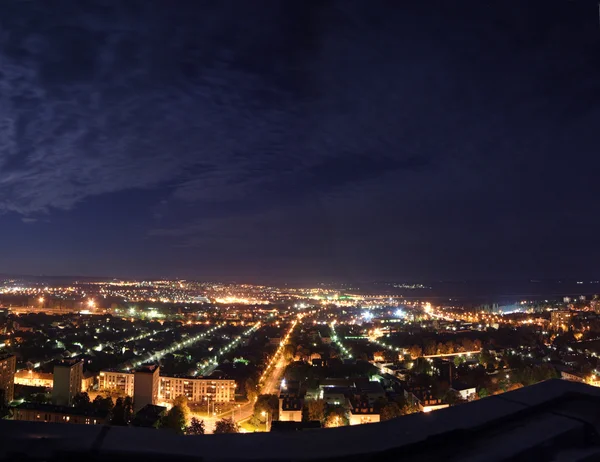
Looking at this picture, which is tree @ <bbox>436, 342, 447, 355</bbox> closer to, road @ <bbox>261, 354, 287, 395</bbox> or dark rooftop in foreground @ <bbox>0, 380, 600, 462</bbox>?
road @ <bbox>261, 354, 287, 395</bbox>

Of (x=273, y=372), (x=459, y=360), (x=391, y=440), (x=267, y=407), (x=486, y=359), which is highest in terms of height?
(x=391, y=440)

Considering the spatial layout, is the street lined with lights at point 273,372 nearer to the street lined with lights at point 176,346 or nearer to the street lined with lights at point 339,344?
the street lined with lights at point 339,344

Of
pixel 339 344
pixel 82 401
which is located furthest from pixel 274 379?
pixel 339 344

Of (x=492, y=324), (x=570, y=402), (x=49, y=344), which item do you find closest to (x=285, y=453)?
(x=570, y=402)

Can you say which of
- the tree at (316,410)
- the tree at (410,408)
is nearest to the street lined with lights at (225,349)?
the tree at (316,410)

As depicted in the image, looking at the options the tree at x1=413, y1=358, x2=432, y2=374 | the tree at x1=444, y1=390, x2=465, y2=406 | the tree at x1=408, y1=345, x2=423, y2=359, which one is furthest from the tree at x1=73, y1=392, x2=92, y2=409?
the tree at x1=408, y1=345, x2=423, y2=359

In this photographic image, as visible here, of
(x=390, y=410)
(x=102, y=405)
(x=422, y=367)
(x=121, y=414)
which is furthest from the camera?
(x=422, y=367)

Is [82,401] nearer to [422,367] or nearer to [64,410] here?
[64,410]

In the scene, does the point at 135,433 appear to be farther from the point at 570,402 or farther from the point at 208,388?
the point at 208,388
